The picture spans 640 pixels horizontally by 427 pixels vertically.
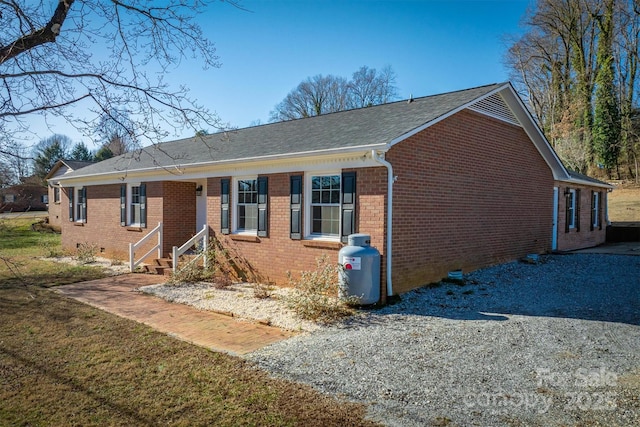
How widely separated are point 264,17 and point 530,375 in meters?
6.14

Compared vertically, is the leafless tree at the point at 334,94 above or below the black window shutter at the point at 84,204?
above

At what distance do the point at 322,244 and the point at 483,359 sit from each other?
431cm

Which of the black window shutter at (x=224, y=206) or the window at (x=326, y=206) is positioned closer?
the window at (x=326, y=206)

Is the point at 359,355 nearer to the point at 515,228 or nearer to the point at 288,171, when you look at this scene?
the point at 288,171

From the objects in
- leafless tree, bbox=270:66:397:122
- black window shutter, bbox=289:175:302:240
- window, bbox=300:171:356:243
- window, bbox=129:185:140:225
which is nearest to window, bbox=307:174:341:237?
window, bbox=300:171:356:243

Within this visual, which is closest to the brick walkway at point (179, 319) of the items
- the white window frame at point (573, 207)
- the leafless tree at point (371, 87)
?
the white window frame at point (573, 207)

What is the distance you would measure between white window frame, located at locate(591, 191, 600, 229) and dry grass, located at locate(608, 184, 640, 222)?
682cm

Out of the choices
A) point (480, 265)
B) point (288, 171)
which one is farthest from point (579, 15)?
point (288, 171)

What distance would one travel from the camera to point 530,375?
475cm

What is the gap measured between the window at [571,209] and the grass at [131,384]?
15.2 m

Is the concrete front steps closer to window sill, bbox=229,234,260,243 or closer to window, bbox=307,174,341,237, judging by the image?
window sill, bbox=229,234,260,243

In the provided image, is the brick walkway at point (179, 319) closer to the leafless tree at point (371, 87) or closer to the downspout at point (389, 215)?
the downspout at point (389, 215)

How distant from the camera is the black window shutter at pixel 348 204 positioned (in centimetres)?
849

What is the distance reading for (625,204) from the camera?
26.1m
